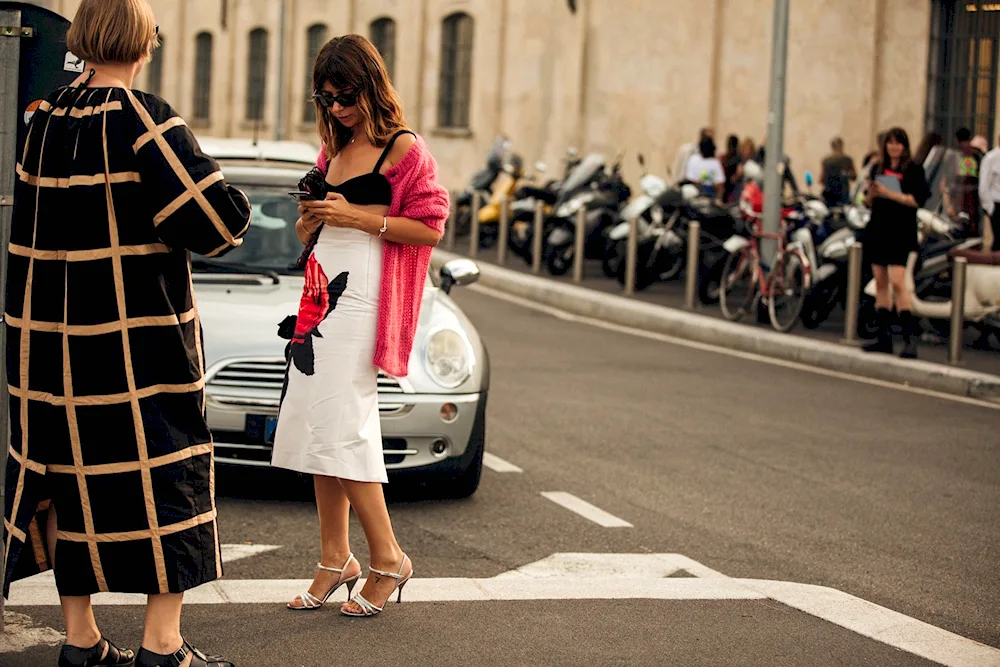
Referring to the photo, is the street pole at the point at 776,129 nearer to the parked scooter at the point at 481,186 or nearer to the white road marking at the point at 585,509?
the white road marking at the point at 585,509

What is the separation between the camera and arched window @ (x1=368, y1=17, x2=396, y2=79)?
38.9 m

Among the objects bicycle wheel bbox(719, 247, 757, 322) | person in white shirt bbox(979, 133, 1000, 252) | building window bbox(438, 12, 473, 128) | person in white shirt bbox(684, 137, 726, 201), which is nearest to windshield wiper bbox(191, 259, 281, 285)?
bicycle wheel bbox(719, 247, 757, 322)

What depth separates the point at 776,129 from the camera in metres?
17.5

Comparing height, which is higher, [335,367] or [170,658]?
[335,367]

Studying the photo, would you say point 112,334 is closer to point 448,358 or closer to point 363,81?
point 363,81

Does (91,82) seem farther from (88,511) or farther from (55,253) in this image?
(88,511)

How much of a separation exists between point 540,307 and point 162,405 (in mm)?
14673

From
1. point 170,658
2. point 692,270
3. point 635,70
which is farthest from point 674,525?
point 635,70

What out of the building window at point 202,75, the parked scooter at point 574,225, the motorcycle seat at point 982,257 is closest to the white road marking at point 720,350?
the parked scooter at point 574,225

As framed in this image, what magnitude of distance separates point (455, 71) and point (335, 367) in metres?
32.2

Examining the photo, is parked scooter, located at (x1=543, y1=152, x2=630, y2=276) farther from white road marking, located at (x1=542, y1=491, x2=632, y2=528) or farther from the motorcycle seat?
white road marking, located at (x1=542, y1=491, x2=632, y2=528)

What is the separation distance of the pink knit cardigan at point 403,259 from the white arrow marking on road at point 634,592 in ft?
3.03

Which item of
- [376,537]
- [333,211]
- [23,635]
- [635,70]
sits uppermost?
[635,70]

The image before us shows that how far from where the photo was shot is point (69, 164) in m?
4.15
